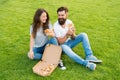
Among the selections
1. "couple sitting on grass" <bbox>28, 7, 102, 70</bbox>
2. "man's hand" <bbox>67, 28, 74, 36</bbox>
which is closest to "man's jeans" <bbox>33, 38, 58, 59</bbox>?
"couple sitting on grass" <bbox>28, 7, 102, 70</bbox>

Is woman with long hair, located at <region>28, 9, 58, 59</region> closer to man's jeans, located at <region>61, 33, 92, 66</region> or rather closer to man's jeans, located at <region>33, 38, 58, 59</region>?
man's jeans, located at <region>33, 38, 58, 59</region>

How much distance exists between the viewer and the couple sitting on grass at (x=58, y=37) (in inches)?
204

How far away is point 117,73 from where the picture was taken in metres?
5.02

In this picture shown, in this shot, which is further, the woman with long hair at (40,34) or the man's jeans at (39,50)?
the man's jeans at (39,50)

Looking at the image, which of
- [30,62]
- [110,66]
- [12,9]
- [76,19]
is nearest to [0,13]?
[12,9]

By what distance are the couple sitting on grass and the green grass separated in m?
0.19

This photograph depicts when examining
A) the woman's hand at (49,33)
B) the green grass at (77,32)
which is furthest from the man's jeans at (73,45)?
the woman's hand at (49,33)

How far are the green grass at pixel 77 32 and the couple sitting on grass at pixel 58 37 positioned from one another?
19cm

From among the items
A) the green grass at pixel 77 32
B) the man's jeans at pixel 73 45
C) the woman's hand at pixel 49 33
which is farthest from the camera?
the woman's hand at pixel 49 33

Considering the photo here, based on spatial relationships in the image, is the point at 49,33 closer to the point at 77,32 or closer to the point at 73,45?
the point at 73,45

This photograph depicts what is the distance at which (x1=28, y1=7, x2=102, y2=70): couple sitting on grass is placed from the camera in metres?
5.19

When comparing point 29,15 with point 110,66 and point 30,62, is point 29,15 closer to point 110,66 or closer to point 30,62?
point 30,62

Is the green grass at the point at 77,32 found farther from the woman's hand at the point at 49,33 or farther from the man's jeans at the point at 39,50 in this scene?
the woman's hand at the point at 49,33

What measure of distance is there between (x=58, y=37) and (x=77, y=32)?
1666 millimetres
